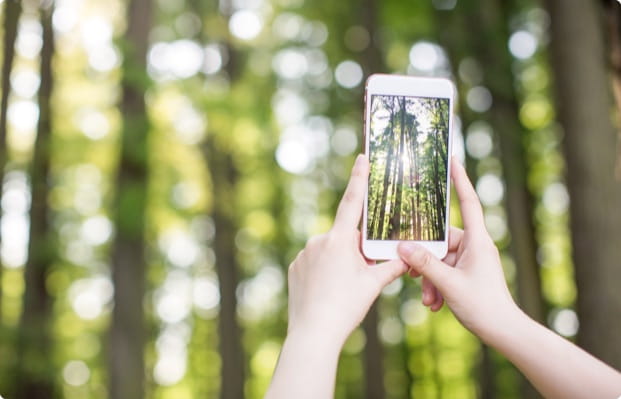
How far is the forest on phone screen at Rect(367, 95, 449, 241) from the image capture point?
2275 millimetres

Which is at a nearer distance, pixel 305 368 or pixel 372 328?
pixel 305 368

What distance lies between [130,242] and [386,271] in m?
5.53

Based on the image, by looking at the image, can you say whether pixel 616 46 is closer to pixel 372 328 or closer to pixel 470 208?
pixel 470 208

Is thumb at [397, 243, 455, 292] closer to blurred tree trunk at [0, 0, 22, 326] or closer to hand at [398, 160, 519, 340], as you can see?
hand at [398, 160, 519, 340]

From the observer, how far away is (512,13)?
32.3ft

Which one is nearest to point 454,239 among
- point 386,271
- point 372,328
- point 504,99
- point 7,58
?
point 386,271

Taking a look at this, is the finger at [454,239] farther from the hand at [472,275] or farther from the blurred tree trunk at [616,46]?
the blurred tree trunk at [616,46]

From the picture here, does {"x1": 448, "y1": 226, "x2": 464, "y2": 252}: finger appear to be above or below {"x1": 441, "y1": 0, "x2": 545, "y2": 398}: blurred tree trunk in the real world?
below

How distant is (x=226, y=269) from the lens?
34.1ft

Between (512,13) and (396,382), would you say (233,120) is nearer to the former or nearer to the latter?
(512,13)

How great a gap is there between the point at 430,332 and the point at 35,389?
12334 mm

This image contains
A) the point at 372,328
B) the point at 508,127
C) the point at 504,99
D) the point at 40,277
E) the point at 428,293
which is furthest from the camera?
the point at 372,328

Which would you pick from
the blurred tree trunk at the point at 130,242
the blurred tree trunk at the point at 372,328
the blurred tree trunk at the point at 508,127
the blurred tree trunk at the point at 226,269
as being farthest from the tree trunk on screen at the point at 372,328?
the blurred tree trunk at the point at 130,242

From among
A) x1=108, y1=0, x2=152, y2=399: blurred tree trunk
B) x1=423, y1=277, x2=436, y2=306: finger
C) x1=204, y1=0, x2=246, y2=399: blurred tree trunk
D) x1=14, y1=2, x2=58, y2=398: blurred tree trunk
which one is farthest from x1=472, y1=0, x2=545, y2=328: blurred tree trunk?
x1=423, y1=277, x2=436, y2=306: finger
